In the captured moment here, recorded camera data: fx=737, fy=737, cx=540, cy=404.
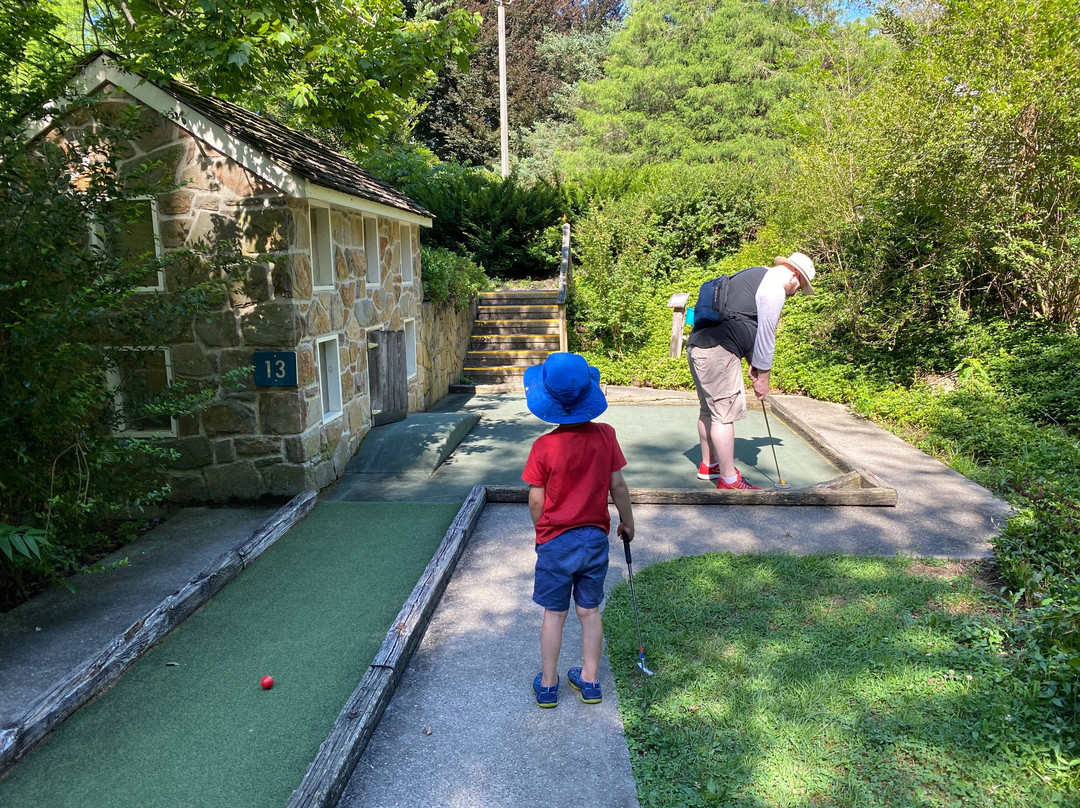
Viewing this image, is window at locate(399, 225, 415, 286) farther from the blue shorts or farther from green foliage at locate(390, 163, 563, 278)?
the blue shorts

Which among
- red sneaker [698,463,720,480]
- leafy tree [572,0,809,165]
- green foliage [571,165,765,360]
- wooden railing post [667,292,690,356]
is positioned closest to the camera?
red sneaker [698,463,720,480]

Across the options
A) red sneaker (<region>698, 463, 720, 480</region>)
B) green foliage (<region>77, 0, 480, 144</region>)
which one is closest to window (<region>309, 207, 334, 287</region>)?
green foliage (<region>77, 0, 480, 144</region>)

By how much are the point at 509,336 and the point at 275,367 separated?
7851mm

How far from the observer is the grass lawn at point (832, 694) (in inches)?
113

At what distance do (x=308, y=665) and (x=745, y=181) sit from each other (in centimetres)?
1565

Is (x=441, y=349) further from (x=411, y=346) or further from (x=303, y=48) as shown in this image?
(x=303, y=48)

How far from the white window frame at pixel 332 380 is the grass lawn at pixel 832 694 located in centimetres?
410

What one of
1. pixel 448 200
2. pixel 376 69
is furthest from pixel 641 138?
pixel 376 69

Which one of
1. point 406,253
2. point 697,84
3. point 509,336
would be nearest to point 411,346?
point 406,253

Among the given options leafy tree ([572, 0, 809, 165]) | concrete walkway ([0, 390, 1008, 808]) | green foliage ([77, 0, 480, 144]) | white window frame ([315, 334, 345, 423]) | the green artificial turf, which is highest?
leafy tree ([572, 0, 809, 165])

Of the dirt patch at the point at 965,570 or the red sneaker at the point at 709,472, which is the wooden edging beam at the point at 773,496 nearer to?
the red sneaker at the point at 709,472

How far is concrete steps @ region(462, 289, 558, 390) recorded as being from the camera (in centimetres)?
1342

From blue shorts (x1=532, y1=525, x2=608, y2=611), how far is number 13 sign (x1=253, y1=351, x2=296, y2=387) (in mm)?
3920

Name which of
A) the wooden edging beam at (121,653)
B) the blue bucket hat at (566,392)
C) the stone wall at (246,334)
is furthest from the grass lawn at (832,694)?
the stone wall at (246,334)
